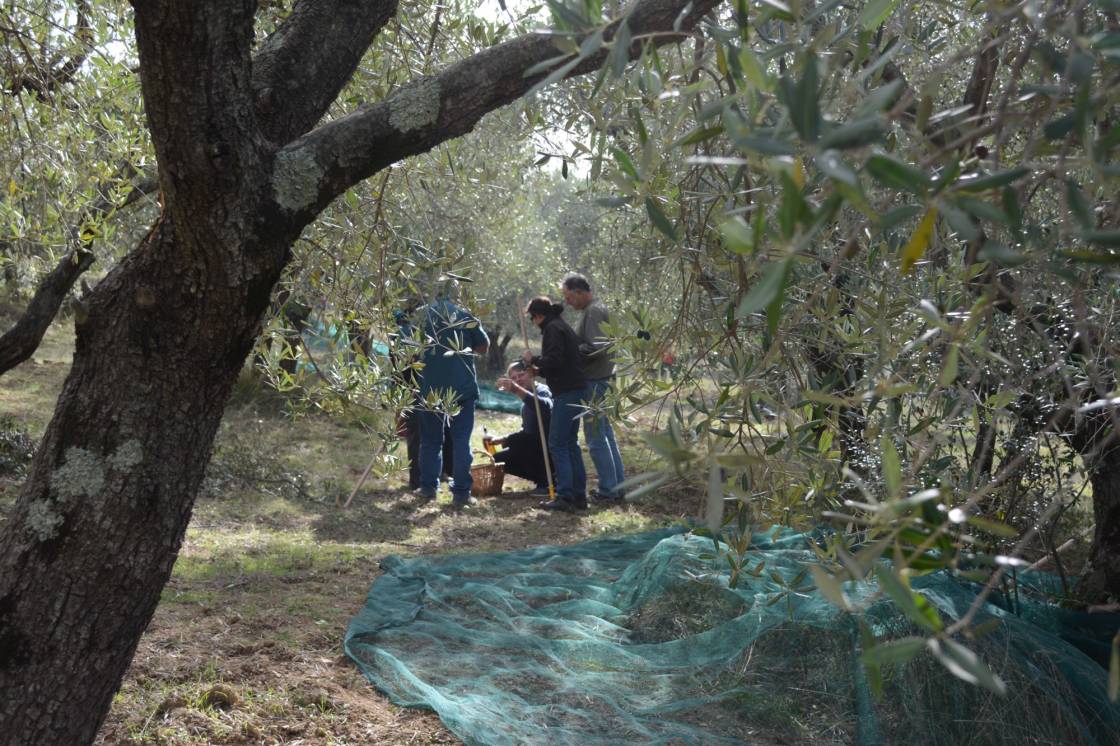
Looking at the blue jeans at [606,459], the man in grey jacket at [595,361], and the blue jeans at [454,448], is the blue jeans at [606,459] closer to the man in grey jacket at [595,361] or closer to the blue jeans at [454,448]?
the man in grey jacket at [595,361]

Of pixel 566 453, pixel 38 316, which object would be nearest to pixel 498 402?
pixel 566 453

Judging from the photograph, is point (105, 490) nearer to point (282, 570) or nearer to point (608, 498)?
point (282, 570)

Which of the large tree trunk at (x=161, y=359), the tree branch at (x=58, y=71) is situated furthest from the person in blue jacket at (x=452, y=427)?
the large tree trunk at (x=161, y=359)

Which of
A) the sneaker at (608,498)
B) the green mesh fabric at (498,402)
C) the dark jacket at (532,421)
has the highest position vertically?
the dark jacket at (532,421)

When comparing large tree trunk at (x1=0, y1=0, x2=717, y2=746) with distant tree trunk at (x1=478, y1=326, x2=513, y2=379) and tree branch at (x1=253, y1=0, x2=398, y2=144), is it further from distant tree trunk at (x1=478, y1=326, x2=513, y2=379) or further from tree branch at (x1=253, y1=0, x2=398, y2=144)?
distant tree trunk at (x1=478, y1=326, x2=513, y2=379)

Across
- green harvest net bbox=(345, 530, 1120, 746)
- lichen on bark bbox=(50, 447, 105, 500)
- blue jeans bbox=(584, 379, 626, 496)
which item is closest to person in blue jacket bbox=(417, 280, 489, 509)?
blue jeans bbox=(584, 379, 626, 496)

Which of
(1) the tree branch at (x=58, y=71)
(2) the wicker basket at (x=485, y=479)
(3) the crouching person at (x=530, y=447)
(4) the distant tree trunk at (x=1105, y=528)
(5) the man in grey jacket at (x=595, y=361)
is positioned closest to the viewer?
(1) the tree branch at (x=58, y=71)

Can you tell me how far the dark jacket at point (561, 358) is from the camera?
8477 millimetres

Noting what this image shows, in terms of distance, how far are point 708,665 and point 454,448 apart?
15.1 ft

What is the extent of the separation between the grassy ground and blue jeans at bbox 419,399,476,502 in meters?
0.24

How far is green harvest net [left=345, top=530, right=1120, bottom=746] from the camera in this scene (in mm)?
3945

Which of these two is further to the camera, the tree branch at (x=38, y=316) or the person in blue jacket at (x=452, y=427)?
the person in blue jacket at (x=452, y=427)

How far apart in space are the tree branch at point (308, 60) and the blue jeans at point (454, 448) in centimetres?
605

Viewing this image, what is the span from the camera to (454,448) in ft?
29.1
